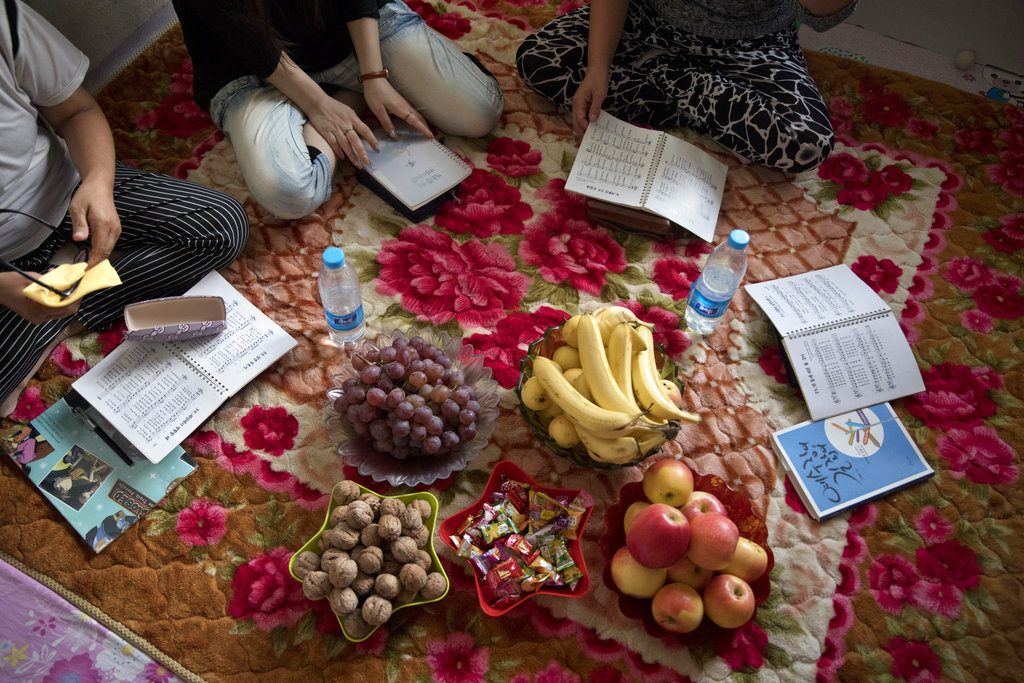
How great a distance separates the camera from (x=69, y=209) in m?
1.17

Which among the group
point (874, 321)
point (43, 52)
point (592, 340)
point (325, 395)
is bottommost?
point (325, 395)

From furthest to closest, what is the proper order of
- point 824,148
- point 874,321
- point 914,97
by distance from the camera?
point 914,97
point 824,148
point 874,321

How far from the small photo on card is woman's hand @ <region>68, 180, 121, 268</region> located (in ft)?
1.10

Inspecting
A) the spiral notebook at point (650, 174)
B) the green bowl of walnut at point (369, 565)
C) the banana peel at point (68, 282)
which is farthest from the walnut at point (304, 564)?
the spiral notebook at point (650, 174)

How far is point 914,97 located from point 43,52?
6.33ft

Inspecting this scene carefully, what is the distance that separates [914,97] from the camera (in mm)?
1729

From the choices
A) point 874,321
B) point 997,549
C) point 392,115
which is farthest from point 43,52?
point 997,549

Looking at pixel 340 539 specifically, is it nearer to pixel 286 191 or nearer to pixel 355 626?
pixel 355 626

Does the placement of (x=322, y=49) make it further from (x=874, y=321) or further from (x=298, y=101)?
(x=874, y=321)

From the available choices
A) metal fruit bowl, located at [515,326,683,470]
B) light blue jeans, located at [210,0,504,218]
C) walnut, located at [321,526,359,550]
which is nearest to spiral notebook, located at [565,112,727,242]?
light blue jeans, located at [210,0,504,218]

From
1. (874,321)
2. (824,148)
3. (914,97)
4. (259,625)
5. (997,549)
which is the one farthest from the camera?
(914,97)

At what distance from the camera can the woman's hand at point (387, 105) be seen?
1475mm

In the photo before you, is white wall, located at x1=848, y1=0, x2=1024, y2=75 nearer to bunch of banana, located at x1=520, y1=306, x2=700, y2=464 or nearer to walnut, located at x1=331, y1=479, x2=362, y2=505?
bunch of banana, located at x1=520, y1=306, x2=700, y2=464

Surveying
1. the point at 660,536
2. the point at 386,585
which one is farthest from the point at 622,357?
the point at 386,585
